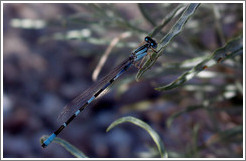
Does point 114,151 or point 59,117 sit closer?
point 59,117

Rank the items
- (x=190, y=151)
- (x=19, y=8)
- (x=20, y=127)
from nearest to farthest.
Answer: (x=190, y=151) → (x=20, y=127) → (x=19, y=8)

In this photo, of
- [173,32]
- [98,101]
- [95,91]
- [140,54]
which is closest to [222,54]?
[173,32]

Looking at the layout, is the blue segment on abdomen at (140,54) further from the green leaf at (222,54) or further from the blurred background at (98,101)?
the blurred background at (98,101)

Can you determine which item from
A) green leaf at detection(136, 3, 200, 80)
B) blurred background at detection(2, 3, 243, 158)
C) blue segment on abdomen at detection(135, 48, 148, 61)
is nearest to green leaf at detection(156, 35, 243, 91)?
green leaf at detection(136, 3, 200, 80)

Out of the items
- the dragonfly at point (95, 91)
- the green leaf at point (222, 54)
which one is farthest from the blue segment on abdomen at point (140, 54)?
the green leaf at point (222, 54)

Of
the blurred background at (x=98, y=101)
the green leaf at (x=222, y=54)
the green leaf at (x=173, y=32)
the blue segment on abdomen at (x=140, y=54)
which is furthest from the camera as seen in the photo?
the blurred background at (x=98, y=101)

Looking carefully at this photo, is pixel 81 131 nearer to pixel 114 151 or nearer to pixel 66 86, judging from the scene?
pixel 114 151

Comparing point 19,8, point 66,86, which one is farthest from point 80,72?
point 19,8

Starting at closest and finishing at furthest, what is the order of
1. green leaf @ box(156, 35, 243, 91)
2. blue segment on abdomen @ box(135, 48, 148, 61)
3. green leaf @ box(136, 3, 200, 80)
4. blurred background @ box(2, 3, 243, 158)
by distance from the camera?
green leaf @ box(136, 3, 200, 80)
green leaf @ box(156, 35, 243, 91)
blue segment on abdomen @ box(135, 48, 148, 61)
blurred background @ box(2, 3, 243, 158)

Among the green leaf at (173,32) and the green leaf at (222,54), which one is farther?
the green leaf at (222,54)

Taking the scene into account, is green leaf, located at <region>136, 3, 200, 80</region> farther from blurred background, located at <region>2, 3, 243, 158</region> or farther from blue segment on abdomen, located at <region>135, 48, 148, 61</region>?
blurred background, located at <region>2, 3, 243, 158</region>

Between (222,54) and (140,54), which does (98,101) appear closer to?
(140,54)
